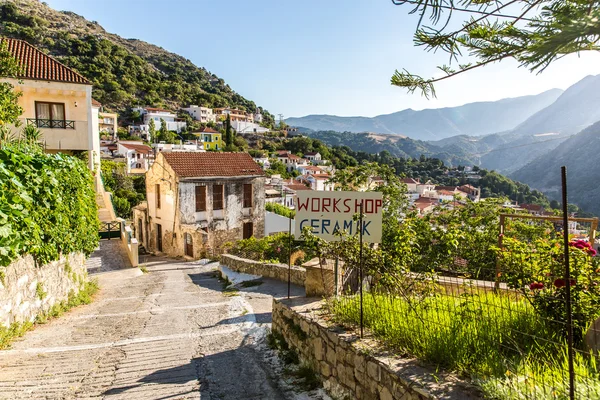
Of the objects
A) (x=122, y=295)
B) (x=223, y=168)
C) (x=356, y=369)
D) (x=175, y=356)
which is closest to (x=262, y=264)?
(x=122, y=295)

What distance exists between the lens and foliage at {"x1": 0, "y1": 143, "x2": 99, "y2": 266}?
17.5 feet

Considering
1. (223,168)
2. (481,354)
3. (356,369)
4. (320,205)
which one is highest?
(223,168)

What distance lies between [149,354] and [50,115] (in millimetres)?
17219

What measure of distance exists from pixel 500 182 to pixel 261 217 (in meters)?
65.1

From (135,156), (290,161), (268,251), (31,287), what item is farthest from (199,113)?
(31,287)

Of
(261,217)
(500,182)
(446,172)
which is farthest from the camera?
(446,172)

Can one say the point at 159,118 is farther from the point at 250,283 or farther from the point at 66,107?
the point at 250,283

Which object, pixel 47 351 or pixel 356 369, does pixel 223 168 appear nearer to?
pixel 47 351

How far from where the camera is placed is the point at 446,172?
11012cm

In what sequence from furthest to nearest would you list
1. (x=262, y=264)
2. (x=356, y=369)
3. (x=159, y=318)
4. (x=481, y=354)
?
1. (x=262, y=264)
2. (x=159, y=318)
3. (x=356, y=369)
4. (x=481, y=354)

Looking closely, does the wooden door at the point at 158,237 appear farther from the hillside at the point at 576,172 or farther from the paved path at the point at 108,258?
the hillside at the point at 576,172

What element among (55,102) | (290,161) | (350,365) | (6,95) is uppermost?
(290,161)

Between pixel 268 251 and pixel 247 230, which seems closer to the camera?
pixel 268 251

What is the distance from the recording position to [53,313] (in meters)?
7.12
